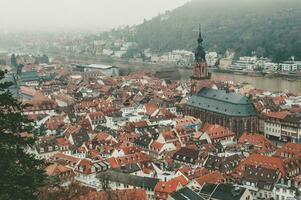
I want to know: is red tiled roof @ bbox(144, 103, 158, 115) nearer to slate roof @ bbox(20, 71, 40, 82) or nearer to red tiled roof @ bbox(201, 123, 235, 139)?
red tiled roof @ bbox(201, 123, 235, 139)

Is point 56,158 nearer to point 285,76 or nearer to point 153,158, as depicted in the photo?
point 153,158

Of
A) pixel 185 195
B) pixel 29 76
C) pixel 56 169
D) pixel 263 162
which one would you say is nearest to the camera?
pixel 185 195

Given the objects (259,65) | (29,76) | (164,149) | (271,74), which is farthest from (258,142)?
(259,65)

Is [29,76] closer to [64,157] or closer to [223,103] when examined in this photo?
[223,103]

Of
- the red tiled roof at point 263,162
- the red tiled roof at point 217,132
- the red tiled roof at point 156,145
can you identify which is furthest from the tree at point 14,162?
the red tiled roof at point 217,132

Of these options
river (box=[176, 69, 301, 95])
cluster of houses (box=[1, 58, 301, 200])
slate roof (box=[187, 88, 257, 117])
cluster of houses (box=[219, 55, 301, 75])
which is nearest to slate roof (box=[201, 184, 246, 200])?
cluster of houses (box=[1, 58, 301, 200])

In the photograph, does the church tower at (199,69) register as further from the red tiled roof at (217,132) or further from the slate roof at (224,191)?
the slate roof at (224,191)
